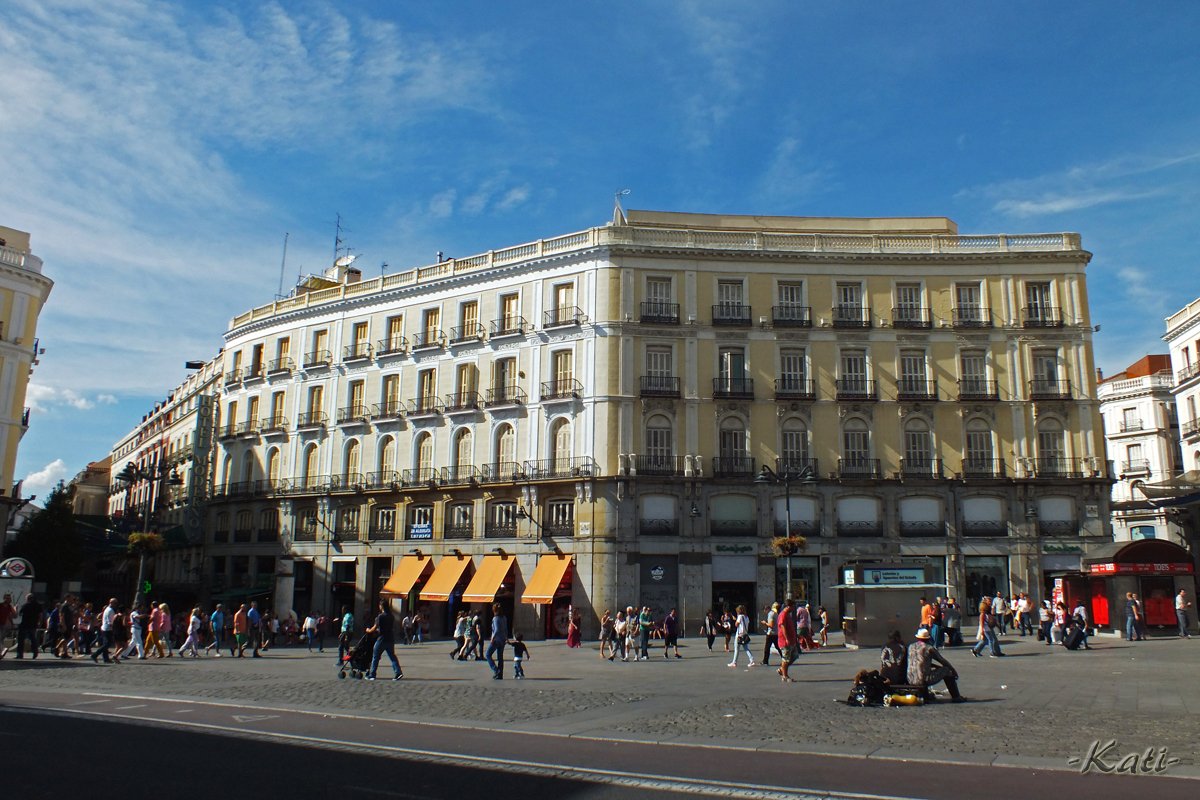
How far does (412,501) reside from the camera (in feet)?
155

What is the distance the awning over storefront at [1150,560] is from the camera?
3206 cm

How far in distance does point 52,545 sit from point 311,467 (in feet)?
85.3

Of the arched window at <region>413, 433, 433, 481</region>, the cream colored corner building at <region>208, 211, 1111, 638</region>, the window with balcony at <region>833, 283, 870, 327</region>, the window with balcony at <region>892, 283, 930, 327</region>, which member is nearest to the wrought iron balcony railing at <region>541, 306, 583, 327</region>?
the cream colored corner building at <region>208, 211, 1111, 638</region>

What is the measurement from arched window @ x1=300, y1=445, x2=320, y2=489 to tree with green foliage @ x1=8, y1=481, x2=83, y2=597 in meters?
24.4

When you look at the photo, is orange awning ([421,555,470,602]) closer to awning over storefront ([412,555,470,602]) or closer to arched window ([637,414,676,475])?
awning over storefront ([412,555,470,602])

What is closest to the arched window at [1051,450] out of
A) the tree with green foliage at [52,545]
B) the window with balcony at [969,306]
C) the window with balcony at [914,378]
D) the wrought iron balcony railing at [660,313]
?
the window with balcony at [914,378]

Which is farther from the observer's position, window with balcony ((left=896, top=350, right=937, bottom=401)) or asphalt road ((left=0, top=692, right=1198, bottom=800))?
window with balcony ((left=896, top=350, right=937, bottom=401))

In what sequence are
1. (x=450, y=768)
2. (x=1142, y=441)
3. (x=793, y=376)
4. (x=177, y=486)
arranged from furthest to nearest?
(x=177, y=486), (x=1142, y=441), (x=793, y=376), (x=450, y=768)

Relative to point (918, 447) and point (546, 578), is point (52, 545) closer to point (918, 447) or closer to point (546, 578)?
point (546, 578)

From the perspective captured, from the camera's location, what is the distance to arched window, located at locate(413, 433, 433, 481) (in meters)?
47.1

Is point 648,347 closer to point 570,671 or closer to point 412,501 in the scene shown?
point 412,501

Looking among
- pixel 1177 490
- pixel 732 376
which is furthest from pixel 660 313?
pixel 1177 490

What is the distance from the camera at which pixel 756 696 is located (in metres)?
18.9

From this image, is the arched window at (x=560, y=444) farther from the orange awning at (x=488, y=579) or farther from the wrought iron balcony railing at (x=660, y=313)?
the wrought iron balcony railing at (x=660, y=313)
